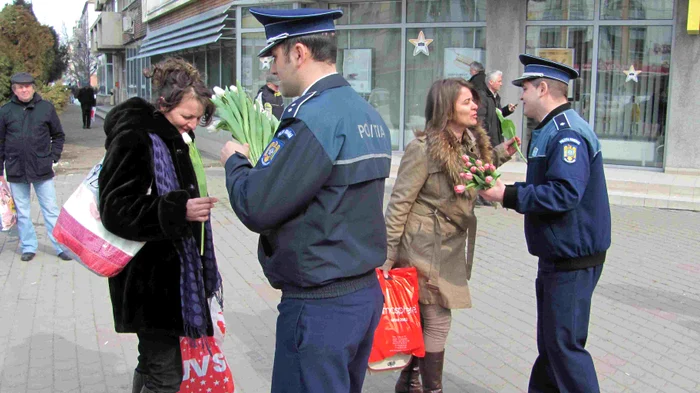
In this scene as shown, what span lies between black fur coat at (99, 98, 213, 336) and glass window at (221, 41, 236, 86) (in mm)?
14847

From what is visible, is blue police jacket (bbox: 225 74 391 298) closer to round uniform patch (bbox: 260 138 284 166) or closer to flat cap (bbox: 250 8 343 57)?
round uniform patch (bbox: 260 138 284 166)

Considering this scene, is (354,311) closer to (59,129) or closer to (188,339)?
(188,339)

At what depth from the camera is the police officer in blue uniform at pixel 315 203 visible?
2.39 meters

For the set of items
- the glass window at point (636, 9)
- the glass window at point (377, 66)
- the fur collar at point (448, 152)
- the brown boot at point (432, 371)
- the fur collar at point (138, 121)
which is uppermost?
the glass window at point (636, 9)

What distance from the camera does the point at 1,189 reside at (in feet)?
24.2

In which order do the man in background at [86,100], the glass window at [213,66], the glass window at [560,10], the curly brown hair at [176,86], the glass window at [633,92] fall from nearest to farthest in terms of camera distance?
the curly brown hair at [176,86]
the glass window at [633,92]
the glass window at [560,10]
the glass window at [213,66]
the man in background at [86,100]

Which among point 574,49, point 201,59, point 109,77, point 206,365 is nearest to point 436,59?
point 574,49

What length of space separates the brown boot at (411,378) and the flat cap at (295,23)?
2.28 meters

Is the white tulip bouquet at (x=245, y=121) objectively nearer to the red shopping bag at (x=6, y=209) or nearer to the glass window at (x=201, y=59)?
the red shopping bag at (x=6, y=209)

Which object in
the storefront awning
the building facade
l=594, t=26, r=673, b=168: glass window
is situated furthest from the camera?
the storefront awning

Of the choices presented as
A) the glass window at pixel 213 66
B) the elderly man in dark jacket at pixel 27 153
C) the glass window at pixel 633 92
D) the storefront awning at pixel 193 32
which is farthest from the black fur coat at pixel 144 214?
the glass window at pixel 213 66

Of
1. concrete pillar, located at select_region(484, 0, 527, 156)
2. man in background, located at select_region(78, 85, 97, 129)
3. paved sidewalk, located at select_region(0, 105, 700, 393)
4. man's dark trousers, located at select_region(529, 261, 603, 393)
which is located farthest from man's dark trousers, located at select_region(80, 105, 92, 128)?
man's dark trousers, located at select_region(529, 261, 603, 393)

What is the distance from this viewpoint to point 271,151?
7.99 feet

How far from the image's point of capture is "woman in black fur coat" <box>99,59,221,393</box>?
311 centimetres
